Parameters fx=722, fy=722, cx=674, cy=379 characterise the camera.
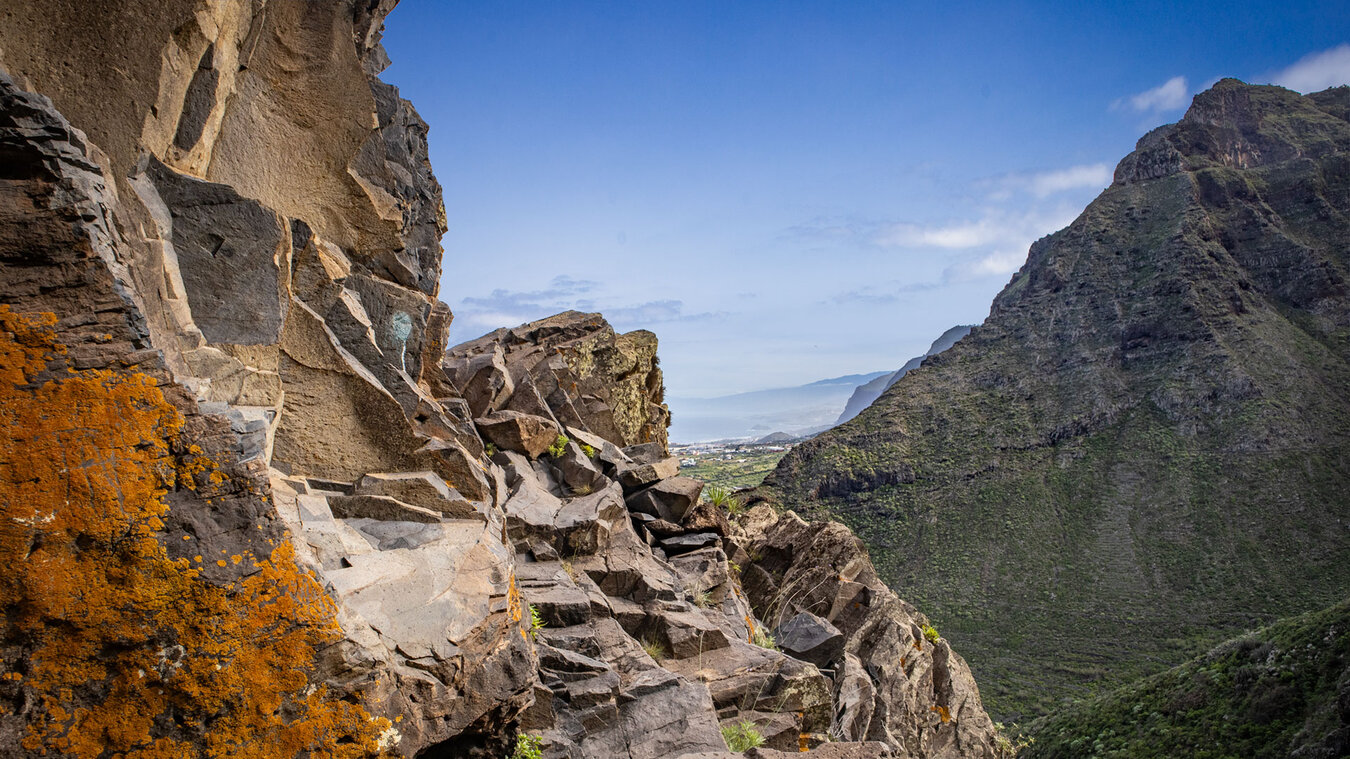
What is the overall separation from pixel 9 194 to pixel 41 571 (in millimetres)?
2799

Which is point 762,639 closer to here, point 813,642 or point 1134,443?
point 813,642

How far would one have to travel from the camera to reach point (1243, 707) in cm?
2623

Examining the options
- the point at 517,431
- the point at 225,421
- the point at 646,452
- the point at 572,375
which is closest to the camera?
the point at 225,421

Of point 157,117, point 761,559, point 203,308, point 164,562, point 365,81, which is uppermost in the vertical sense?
point 365,81

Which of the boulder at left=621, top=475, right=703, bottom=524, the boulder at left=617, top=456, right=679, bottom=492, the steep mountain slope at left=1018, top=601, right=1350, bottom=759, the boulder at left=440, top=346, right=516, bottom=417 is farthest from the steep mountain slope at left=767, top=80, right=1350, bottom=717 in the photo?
the boulder at left=440, top=346, right=516, bottom=417

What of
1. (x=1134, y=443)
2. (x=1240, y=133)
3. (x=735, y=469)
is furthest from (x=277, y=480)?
(x=1240, y=133)

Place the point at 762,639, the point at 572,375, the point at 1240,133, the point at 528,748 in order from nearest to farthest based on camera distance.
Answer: the point at 528,748
the point at 762,639
the point at 572,375
the point at 1240,133

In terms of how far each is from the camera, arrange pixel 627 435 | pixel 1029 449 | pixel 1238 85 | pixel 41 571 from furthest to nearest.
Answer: pixel 1238 85
pixel 1029 449
pixel 627 435
pixel 41 571

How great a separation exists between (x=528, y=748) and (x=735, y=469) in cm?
15227

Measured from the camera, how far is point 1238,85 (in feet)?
410

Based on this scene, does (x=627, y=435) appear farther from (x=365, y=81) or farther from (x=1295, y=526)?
(x=1295, y=526)

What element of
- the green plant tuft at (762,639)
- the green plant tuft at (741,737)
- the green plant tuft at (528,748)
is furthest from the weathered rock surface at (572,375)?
the green plant tuft at (528,748)

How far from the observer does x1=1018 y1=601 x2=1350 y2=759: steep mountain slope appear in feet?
75.8

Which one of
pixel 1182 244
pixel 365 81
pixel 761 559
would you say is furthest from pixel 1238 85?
pixel 365 81
